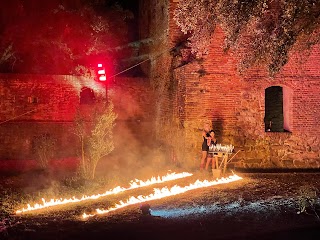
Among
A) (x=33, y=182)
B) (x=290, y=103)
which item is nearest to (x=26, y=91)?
(x=33, y=182)

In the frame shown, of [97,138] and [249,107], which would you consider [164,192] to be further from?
[249,107]

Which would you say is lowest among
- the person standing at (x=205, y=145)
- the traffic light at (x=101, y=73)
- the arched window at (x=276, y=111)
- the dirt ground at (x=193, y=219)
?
the dirt ground at (x=193, y=219)

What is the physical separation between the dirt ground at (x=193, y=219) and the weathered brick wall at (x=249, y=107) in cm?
318

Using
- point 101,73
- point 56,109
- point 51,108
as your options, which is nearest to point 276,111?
point 101,73

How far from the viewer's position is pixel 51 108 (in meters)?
16.3

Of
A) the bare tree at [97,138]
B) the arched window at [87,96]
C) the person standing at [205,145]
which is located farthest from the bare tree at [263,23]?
the arched window at [87,96]

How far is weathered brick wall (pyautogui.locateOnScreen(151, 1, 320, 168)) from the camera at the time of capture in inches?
514

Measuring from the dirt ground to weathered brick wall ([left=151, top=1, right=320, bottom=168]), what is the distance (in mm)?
3178

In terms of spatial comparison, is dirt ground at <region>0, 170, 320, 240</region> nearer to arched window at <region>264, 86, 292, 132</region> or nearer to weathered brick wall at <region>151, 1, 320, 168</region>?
weathered brick wall at <region>151, 1, 320, 168</region>

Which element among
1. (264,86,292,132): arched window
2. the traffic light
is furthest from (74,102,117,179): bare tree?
(264,86,292,132): arched window

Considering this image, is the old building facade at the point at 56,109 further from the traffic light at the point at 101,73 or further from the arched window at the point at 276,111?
the arched window at the point at 276,111

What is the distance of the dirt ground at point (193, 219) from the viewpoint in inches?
270

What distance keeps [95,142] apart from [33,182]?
2.33m

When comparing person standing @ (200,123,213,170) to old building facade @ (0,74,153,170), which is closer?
person standing @ (200,123,213,170)
